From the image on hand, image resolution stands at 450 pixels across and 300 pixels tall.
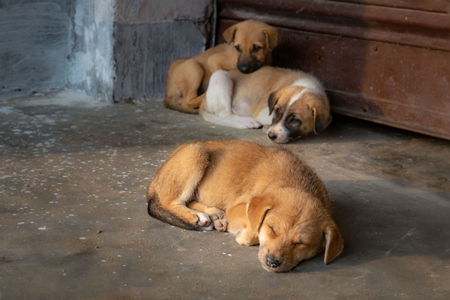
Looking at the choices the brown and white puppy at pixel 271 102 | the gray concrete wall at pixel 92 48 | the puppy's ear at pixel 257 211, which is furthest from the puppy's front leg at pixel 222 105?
the puppy's ear at pixel 257 211

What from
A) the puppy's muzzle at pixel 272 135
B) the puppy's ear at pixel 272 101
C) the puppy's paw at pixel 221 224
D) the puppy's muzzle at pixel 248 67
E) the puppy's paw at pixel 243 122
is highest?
the puppy's muzzle at pixel 248 67

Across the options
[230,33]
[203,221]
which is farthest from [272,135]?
[203,221]

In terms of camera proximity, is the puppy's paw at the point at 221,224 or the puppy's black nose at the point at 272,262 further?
the puppy's paw at the point at 221,224

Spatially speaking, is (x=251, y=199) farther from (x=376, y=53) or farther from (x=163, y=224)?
(x=376, y=53)

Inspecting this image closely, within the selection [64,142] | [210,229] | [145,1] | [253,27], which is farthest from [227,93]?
[210,229]

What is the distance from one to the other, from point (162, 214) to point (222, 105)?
10.3ft

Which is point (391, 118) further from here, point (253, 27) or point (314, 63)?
point (253, 27)

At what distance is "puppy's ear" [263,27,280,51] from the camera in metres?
7.78

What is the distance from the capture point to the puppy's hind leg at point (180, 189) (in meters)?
4.59

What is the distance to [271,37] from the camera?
780 centimetres

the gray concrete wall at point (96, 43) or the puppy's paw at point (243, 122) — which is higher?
the gray concrete wall at point (96, 43)

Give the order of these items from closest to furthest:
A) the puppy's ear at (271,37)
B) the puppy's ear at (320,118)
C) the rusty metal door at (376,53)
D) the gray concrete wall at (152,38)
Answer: the rusty metal door at (376,53) < the puppy's ear at (320,118) < the puppy's ear at (271,37) < the gray concrete wall at (152,38)

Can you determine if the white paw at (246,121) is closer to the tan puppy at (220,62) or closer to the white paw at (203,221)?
the tan puppy at (220,62)

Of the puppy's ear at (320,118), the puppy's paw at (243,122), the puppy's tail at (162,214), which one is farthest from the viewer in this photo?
the puppy's paw at (243,122)
